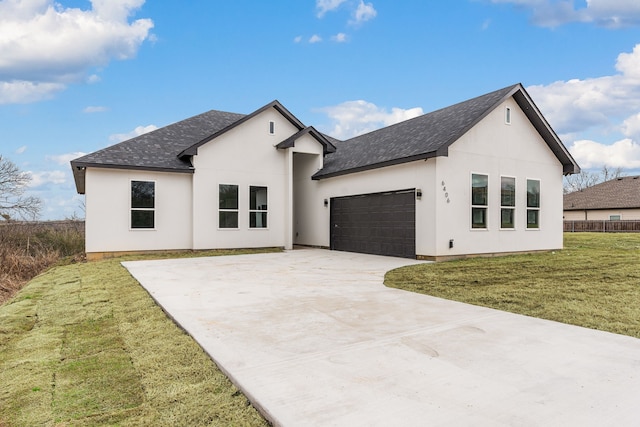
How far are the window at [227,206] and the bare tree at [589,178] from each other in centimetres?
4656

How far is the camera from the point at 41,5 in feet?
39.6

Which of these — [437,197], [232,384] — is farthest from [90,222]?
[232,384]

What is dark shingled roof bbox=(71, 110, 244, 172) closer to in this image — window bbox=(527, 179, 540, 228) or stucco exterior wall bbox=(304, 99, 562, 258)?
stucco exterior wall bbox=(304, 99, 562, 258)

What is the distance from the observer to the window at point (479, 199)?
1177cm

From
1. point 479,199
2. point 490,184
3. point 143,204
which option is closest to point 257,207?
point 143,204

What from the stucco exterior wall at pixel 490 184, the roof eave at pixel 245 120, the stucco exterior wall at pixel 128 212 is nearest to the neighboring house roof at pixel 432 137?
the stucco exterior wall at pixel 490 184

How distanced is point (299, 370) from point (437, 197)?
8.69 metres

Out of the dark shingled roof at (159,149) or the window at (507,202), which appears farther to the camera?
the dark shingled roof at (159,149)

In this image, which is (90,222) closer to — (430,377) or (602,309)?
(430,377)

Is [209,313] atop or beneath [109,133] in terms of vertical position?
beneath

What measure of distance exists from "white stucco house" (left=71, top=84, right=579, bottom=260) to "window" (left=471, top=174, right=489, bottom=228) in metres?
0.05

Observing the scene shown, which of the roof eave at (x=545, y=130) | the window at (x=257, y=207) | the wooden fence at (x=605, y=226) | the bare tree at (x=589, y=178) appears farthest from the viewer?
the bare tree at (x=589, y=178)

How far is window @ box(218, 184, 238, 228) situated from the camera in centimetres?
1434

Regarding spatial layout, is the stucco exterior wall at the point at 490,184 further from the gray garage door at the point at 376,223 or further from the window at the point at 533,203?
the gray garage door at the point at 376,223
